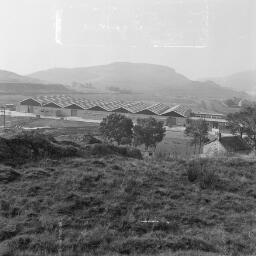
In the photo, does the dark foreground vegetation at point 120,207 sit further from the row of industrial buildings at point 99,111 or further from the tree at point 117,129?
the row of industrial buildings at point 99,111

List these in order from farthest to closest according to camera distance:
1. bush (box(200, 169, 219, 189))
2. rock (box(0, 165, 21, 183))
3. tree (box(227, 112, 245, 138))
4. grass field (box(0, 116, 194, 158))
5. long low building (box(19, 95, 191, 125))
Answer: long low building (box(19, 95, 191, 125)) < grass field (box(0, 116, 194, 158)) < tree (box(227, 112, 245, 138)) < bush (box(200, 169, 219, 189)) < rock (box(0, 165, 21, 183))

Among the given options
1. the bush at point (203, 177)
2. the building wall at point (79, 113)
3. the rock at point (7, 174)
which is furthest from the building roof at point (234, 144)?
the building wall at point (79, 113)

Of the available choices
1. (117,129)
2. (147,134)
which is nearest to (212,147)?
(147,134)

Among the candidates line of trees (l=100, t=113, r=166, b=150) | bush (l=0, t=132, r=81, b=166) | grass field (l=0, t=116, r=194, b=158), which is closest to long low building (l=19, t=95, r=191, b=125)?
grass field (l=0, t=116, r=194, b=158)

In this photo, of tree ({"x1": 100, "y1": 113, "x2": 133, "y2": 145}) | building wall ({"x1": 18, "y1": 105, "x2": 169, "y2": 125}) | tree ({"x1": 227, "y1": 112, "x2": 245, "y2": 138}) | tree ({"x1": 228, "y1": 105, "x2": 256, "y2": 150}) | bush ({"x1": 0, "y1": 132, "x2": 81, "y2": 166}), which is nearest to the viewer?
bush ({"x1": 0, "y1": 132, "x2": 81, "y2": 166})

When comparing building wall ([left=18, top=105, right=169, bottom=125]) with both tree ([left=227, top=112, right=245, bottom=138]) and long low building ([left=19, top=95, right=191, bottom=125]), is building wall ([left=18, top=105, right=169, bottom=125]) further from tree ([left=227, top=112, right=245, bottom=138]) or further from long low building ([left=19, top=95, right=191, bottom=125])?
tree ([left=227, top=112, right=245, bottom=138])

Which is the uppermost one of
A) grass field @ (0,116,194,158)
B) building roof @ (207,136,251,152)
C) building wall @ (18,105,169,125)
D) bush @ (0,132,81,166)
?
bush @ (0,132,81,166)

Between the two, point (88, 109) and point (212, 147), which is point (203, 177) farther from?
point (88, 109)
